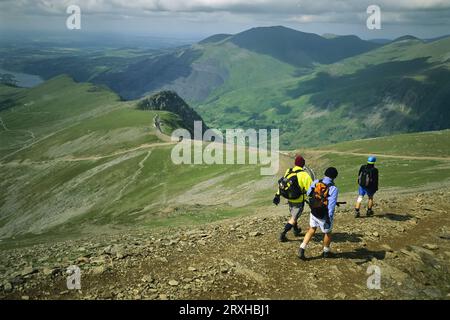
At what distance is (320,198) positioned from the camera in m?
19.5

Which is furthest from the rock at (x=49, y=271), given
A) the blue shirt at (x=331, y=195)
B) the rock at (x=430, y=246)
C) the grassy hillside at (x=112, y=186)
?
the grassy hillside at (x=112, y=186)

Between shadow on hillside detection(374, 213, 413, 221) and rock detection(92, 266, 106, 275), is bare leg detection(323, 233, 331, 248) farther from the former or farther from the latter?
rock detection(92, 266, 106, 275)

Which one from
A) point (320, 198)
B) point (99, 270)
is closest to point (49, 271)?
point (99, 270)

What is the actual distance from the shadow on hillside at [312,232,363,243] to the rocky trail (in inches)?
2.3

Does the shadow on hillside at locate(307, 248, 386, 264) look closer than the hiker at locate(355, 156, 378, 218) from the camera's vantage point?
Yes

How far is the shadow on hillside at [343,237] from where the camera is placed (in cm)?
2275

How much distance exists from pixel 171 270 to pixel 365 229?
12793mm

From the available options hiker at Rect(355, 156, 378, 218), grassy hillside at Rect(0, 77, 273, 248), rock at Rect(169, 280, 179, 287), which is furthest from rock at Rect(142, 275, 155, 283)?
grassy hillside at Rect(0, 77, 273, 248)

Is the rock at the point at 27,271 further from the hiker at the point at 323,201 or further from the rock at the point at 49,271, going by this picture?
the hiker at the point at 323,201

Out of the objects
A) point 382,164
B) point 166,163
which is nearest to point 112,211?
point 166,163

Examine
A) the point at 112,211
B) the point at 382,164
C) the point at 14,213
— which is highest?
the point at 382,164

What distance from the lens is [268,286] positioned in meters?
17.3

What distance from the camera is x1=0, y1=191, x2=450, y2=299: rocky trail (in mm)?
16984
